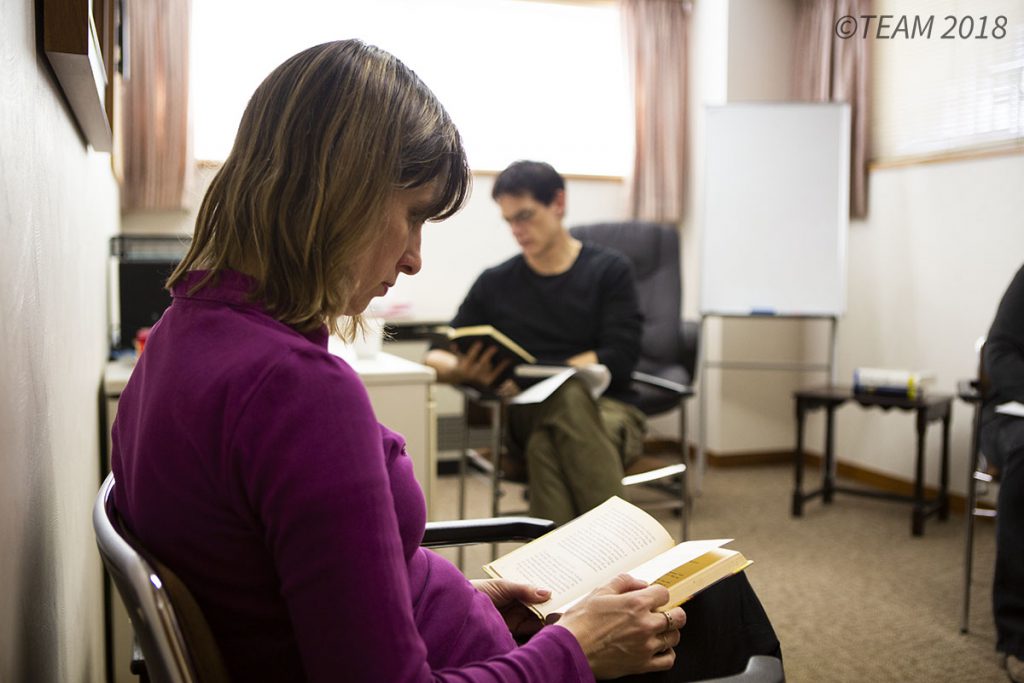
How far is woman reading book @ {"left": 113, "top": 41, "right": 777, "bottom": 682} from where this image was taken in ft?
2.14

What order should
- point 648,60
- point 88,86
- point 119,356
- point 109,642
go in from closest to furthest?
point 88,86 < point 109,642 < point 119,356 < point 648,60

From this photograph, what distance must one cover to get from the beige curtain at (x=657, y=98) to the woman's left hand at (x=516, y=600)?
3.55 m

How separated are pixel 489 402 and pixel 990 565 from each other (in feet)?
5.61

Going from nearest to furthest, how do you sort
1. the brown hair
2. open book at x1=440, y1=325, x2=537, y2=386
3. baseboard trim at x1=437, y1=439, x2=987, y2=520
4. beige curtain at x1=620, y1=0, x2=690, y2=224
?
the brown hair < open book at x1=440, y1=325, x2=537, y2=386 < baseboard trim at x1=437, y1=439, x2=987, y2=520 < beige curtain at x1=620, y1=0, x2=690, y2=224

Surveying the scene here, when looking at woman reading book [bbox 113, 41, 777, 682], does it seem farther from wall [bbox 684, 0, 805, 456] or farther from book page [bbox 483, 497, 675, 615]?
wall [bbox 684, 0, 805, 456]

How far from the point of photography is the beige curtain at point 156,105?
144 inches

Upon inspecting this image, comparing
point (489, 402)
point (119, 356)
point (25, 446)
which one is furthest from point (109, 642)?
point (25, 446)

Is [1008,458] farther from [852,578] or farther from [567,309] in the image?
[567,309]

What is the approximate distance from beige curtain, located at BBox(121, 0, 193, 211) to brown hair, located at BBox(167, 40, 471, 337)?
321 centimetres

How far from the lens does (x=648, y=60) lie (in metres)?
4.42

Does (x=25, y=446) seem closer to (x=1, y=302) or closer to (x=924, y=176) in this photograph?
(x=1, y=302)

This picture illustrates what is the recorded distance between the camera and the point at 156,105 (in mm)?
3711

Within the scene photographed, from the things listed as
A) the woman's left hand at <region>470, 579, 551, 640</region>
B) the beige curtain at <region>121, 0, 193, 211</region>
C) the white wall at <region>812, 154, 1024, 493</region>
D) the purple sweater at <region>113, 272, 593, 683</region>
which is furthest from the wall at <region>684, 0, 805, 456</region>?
the purple sweater at <region>113, 272, 593, 683</region>

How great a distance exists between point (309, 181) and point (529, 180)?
1.98m
